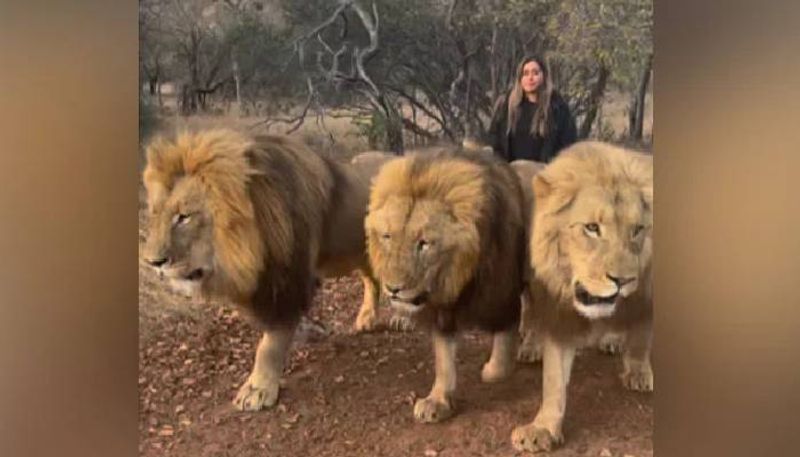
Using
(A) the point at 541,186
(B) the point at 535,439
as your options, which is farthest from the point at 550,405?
(A) the point at 541,186

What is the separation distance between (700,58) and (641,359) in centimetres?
59

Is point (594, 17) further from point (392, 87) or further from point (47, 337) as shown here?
point (47, 337)

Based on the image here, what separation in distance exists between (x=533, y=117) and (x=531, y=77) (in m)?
0.08

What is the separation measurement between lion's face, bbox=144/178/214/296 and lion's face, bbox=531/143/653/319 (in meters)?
0.64

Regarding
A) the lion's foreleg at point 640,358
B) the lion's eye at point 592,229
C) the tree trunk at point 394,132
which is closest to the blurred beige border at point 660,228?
the lion's foreleg at point 640,358

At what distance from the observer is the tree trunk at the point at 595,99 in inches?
67.0

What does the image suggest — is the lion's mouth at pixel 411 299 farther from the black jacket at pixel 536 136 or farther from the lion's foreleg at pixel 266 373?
the black jacket at pixel 536 136

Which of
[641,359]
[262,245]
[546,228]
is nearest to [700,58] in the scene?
[546,228]

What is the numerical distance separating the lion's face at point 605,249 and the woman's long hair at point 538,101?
17 centimetres

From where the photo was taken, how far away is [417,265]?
169 cm

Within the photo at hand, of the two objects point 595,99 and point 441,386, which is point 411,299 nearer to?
point 441,386

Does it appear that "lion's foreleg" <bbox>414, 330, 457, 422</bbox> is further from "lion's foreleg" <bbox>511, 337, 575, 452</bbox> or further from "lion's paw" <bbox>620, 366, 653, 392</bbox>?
"lion's paw" <bbox>620, 366, 653, 392</bbox>

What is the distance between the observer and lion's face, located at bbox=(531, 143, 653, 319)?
167 cm

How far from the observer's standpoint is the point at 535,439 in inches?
65.4
